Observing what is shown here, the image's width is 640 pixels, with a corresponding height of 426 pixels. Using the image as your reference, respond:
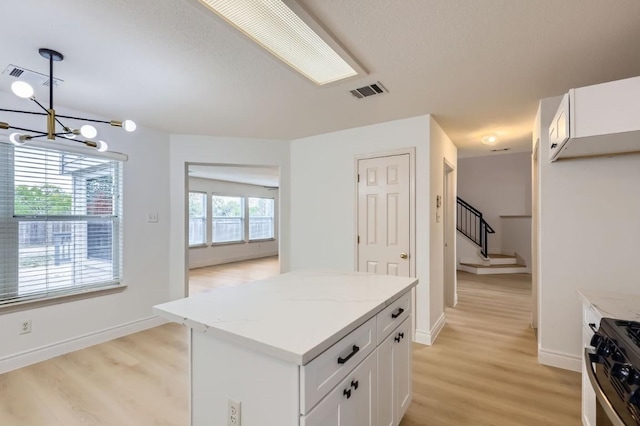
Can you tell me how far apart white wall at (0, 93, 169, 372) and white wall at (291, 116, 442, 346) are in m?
1.74

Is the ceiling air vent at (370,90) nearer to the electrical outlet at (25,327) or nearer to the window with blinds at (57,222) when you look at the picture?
the window with blinds at (57,222)

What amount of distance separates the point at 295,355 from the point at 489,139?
14.0 feet

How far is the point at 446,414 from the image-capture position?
6.61ft

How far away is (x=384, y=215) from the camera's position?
11.5ft

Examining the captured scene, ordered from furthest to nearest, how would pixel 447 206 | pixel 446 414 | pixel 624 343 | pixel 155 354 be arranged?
1. pixel 447 206
2. pixel 155 354
3. pixel 446 414
4. pixel 624 343

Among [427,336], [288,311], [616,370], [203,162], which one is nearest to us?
[616,370]

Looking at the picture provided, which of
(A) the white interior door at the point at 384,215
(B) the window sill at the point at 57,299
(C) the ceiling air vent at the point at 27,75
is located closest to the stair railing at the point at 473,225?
(A) the white interior door at the point at 384,215

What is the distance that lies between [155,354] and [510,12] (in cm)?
385

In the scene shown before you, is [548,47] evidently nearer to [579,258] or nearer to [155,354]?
[579,258]

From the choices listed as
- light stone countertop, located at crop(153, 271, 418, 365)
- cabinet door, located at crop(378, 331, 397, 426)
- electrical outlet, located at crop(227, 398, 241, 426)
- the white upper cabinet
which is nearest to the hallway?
cabinet door, located at crop(378, 331, 397, 426)

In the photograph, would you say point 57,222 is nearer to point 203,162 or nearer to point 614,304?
point 203,162

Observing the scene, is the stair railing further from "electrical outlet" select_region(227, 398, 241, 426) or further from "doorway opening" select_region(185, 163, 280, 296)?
"electrical outlet" select_region(227, 398, 241, 426)

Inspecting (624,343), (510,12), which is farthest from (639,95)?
(624,343)

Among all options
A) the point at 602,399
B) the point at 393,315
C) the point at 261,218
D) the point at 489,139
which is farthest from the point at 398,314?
the point at 261,218
